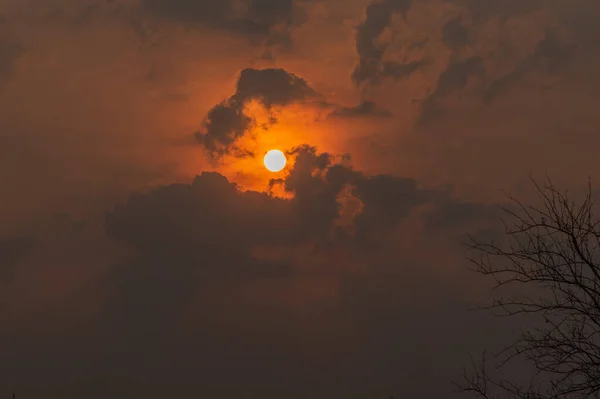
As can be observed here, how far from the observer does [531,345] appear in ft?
27.2

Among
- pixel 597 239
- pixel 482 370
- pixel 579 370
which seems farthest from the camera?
pixel 482 370

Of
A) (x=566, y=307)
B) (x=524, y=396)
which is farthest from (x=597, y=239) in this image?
(x=524, y=396)

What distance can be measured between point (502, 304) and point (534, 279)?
2.24 ft

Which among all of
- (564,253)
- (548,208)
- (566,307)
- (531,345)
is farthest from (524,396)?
(548,208)

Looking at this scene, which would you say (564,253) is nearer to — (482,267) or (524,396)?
(482,267)

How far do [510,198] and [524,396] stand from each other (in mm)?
2511

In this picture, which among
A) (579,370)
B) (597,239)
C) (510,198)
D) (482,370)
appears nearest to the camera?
(579,370)

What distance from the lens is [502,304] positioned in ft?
29.6

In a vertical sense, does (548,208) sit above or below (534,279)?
above

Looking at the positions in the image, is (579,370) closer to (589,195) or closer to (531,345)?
(531,345)

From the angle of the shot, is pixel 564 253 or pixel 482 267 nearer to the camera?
pixel 564 253

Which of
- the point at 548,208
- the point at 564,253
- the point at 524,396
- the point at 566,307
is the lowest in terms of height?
the point at 524,396

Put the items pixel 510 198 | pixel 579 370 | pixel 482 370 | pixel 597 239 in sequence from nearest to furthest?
1. pixel 579 370
2. pixel 597 239
3. pixel 510 198
4. pixel 482 370

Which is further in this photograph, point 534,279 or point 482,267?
point 482,267
